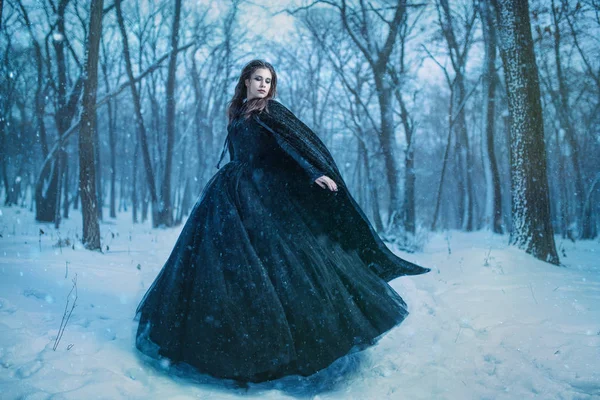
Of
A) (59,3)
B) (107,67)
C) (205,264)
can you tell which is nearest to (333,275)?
(205,264)

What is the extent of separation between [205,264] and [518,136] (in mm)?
5776

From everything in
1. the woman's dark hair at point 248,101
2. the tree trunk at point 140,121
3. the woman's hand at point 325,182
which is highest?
the tree trunk at point 140,121

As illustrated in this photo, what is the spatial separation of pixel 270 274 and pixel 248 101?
157cm

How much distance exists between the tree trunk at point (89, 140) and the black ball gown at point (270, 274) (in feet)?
14.2

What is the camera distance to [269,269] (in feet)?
9.29

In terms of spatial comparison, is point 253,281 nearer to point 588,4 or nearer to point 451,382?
point 451,382

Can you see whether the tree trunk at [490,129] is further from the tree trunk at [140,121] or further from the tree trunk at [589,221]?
the tree trunk at [140,121]

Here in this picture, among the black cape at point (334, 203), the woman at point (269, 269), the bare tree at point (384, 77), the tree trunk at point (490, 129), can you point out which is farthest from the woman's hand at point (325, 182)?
the tree trunk at point (490, 129)

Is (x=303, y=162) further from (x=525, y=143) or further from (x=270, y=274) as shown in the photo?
(x=525, y=143)

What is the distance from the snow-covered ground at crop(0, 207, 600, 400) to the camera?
2.50 metres

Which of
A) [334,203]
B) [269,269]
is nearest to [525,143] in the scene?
[334,203]

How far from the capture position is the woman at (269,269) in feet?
8.62

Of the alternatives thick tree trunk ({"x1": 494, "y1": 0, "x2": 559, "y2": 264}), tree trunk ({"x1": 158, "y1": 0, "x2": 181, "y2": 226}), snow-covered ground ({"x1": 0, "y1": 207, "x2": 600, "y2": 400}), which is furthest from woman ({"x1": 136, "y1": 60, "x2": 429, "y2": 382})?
tree trunk ({"x1": 158, "y1": 0, "x2": 181, "y2": 226})

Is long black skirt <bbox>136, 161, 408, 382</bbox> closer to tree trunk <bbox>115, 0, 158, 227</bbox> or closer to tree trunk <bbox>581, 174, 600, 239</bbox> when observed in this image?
tree trunk <bbox>115, 0, 158, 227</bbox>
